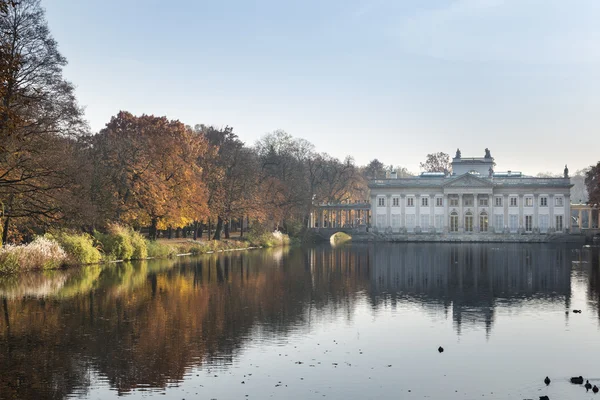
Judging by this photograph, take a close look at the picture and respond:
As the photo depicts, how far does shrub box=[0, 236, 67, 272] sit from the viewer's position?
3738cm

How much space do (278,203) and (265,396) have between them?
68753mm

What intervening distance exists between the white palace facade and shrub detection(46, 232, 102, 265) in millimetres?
72343

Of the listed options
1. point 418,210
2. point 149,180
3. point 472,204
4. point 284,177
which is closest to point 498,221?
point 472,204

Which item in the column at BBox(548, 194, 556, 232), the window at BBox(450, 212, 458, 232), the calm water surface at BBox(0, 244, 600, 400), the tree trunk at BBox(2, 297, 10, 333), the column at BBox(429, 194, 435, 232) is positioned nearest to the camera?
the calm water surface at BBox(0, 244, 600, 400)

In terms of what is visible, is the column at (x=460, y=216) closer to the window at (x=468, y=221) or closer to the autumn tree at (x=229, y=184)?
the window at (x=468, y=221)

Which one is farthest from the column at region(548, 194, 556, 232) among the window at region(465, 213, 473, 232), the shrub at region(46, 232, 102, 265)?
the shrub at region(46, 232, 102, 265)

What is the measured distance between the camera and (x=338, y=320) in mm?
23516

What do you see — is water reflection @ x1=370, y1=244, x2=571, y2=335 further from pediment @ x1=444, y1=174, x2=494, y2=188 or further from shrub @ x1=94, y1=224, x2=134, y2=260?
pediment @ x1=444, y1=174, x2=494, y2=188

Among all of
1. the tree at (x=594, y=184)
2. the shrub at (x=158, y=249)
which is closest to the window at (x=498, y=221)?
the tree at (x=594, y=184)

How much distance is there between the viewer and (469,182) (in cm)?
11431

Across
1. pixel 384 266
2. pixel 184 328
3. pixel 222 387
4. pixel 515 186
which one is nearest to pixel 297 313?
pixel 184 328

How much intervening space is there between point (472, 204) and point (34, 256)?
85818 mm

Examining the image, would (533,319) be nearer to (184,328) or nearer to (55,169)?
(184,328)

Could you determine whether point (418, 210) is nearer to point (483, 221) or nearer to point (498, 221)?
point (483, 221)
